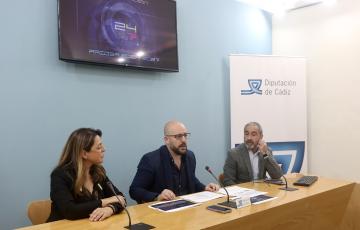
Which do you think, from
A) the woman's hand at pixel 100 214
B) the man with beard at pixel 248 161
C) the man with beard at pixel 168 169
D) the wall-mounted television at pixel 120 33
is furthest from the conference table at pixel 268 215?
the wall-mounted television at pixel 120 33

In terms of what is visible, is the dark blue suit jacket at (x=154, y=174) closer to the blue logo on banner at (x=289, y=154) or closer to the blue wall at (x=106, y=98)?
the blue wall at (x=106, y=98)

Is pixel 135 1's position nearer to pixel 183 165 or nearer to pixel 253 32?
pixel 183 165

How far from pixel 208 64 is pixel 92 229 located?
2928 mm

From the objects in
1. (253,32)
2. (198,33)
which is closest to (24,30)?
(198,33)

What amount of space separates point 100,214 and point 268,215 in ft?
3.26

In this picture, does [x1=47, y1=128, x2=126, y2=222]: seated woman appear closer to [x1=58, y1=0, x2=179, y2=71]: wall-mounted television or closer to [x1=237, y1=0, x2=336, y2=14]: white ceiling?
A: [x1=58, y1=0, x2=179, y2=71]: wall-mounted television

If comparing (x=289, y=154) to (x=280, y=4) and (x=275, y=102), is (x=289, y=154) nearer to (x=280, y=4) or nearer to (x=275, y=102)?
(x=275, y=102)

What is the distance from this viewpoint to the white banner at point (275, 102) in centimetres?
434

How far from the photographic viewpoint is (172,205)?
2.20m

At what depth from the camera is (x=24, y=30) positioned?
2.86 m

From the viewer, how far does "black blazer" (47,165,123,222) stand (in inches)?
76.2

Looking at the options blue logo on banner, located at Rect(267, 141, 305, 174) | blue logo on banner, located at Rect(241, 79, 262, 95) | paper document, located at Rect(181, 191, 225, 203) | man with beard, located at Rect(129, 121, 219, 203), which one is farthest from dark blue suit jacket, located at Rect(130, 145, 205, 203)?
blue logo on banner, located at Rect(267, 141, 305, 174)

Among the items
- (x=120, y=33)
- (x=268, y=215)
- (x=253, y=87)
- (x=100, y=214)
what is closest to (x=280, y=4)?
(x=253, y=87)

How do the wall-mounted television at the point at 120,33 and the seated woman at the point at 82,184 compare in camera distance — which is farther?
the wall-mounted television at the point at 120,33
